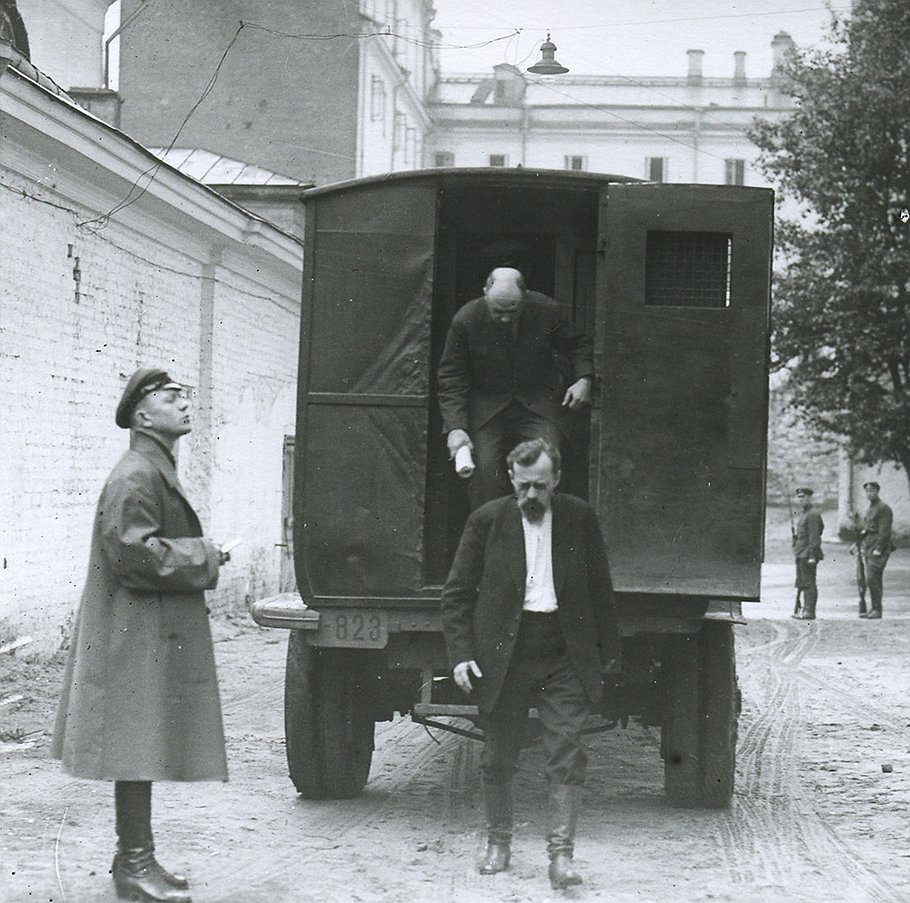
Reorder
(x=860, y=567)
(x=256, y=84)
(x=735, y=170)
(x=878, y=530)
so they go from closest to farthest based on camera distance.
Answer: (x=878, y=530) → (x=860, y=567) → (x=256, y=84) → (x=735, y=170)

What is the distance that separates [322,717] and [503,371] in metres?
1.86

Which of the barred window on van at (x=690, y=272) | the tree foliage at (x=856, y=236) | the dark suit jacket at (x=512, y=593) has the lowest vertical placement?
the dark suit jacket at (x=512, y=593)

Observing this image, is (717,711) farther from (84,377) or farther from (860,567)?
(860,567)

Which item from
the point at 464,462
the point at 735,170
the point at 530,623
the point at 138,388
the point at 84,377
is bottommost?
the point at 530,623

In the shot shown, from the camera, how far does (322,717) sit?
7.48 meters

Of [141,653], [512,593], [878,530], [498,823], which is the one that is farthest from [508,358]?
[878,530]

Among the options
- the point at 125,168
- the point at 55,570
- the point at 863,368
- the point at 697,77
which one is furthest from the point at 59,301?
the point at 697,77

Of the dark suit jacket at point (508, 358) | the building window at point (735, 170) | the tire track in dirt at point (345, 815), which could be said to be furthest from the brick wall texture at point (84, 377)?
the building window at point (735, 170)

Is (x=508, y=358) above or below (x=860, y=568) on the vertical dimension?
above

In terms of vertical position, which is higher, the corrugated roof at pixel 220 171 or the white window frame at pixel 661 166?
the white window frame at pixel 661 166

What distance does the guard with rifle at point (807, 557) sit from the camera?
20234 mm

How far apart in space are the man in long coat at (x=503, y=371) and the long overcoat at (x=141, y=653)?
211 cm

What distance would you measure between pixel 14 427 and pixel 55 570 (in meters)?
1.54

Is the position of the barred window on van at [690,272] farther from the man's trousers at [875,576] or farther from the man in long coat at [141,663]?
the man's trousers at [875,576]
